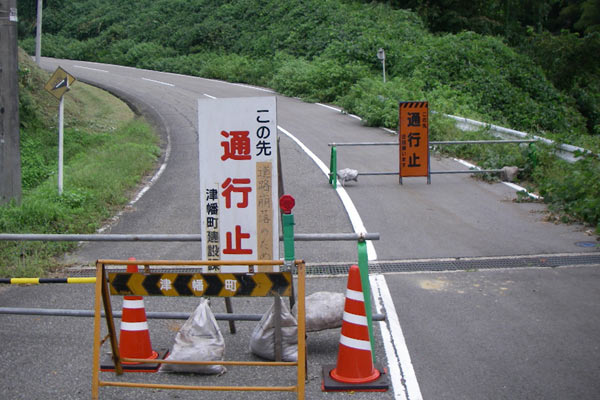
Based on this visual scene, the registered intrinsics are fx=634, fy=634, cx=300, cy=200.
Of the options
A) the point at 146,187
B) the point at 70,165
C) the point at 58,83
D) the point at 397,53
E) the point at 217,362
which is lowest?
the point at 217,362

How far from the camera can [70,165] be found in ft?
54.2

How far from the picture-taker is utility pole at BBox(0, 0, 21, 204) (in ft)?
35.1

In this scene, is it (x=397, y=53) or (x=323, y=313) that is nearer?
Result: (x=323, y=313)

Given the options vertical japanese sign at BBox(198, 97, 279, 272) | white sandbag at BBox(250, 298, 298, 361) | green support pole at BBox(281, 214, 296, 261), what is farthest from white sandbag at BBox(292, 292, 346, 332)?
green support pole at BBox(281, 214, 296, 261)

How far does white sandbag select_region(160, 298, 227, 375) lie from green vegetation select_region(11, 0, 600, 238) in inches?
265

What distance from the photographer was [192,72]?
40031mm

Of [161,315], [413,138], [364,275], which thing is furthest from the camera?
[413,138]

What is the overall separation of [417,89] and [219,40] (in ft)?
71.2

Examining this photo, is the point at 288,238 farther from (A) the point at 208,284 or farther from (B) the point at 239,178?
(B) the point at 239,178

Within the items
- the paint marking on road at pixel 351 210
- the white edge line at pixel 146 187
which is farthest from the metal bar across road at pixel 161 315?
the white edge line at pixel 146 187

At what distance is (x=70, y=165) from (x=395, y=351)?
1289 centimetres

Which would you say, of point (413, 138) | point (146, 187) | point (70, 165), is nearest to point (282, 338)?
point (413, 138)

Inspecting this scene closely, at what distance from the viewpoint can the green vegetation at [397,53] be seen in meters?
22.0

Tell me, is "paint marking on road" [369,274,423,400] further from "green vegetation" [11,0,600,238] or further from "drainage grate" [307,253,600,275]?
"green vegetation" [11,0,600,238]
